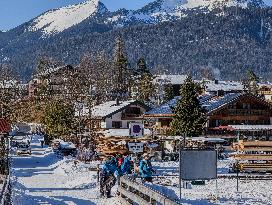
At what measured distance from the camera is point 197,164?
64.5ft

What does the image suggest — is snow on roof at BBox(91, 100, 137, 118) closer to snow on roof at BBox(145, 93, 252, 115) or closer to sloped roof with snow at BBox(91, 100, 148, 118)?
sloped roof with snow at BBox(91, 100, 148, 118)

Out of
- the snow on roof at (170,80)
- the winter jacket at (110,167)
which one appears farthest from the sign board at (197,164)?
the snow on roof at (170,80)

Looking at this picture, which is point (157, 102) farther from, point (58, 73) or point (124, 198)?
point (124, 198)

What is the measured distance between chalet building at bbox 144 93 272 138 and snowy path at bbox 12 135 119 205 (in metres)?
32.7

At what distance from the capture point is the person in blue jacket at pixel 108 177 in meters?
22.0

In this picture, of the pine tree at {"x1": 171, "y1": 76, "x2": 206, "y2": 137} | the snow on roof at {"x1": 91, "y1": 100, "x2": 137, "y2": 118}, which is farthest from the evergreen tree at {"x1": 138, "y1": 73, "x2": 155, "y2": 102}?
the pine tree at {"x1": 171, "y1": 76, "x2": 206, "y2": 137}

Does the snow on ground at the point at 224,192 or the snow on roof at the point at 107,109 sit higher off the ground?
the snow on roof at the point at 107,109

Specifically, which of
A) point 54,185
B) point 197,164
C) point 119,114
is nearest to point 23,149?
point 54,185

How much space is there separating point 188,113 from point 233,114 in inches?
390

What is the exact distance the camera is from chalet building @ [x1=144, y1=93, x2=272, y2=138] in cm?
7319

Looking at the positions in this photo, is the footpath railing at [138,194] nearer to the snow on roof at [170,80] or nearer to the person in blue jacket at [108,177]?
the person in blue jacket at [108,177]

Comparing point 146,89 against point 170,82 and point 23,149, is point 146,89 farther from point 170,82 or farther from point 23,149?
point 23,149

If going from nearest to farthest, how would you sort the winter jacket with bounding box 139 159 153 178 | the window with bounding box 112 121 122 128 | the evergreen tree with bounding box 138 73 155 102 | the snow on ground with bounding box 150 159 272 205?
1. the snow on ground with bounding box 150 159 272 205
2. the winter jacket with bounding box 139 159 153 178
3. the window with bounding box 112 121 122 128
4. the evergreen tree with bounding box 138 73 155 102

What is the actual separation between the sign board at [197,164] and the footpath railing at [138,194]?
1.85 metres
